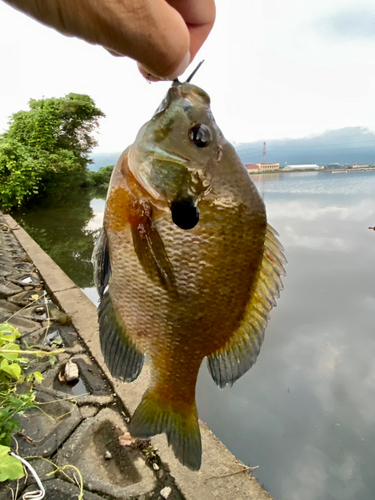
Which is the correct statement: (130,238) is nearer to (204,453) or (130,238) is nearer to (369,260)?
(204,453)

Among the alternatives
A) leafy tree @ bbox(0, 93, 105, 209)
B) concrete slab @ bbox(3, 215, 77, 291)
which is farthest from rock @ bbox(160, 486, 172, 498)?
leafy tree @ bbox(0, 93, 105, 209)

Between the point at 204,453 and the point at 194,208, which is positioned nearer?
the point at 194,208

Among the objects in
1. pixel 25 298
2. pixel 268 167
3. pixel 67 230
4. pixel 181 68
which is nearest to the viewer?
pixel 181 68

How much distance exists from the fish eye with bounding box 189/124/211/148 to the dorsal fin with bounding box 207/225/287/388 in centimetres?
32

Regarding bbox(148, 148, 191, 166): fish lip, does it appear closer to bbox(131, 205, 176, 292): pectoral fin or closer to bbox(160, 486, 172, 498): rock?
bbox(131, 205, 176, 292): pectoral fin

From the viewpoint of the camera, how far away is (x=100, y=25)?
0.61 m

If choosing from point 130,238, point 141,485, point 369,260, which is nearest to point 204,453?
point 141,485

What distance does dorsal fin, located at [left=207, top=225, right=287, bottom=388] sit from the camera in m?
0.95

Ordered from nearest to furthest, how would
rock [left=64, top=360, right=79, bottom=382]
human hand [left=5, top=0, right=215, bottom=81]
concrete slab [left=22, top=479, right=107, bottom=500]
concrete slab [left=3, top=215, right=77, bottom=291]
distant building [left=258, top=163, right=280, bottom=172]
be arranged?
human hand [left=5, top=0, right=215, bottom=81] < concrete slab [left=22, top=479, right=107, bottom=500] < distant building [left=258, top=163, right=280, bottom=172] < rock [left=64, top=360, right=79, bottom=382] < concrete slab [left=3, top=215, right=77, bottom=291]

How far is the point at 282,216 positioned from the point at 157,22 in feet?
17.1

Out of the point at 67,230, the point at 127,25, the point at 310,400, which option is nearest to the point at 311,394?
the point at 310,400

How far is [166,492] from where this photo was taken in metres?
1.77

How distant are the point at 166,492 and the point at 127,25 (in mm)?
2162

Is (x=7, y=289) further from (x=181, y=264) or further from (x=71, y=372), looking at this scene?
(x=181, y=264)
